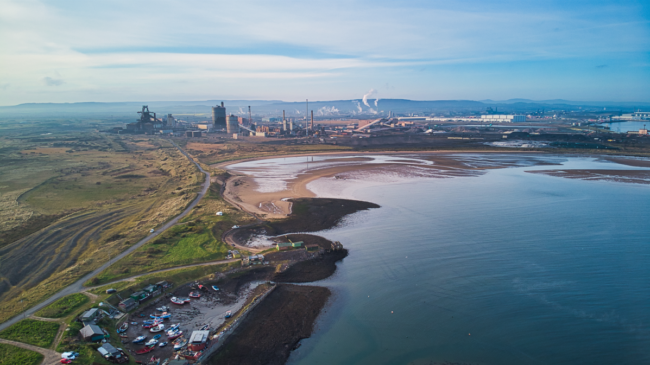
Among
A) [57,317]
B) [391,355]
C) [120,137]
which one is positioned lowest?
[391,355]

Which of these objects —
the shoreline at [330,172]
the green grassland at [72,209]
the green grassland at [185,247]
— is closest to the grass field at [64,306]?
the green grassland at [72,209]

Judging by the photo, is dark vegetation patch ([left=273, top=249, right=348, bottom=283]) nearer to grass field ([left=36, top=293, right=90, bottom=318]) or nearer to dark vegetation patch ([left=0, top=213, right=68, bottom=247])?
grass field ([left=36, top=293, right=90, bottom=318])

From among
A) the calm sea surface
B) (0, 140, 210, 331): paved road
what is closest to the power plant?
(0, 140, 210, 331): paved road

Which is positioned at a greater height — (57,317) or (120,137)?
(120,137)

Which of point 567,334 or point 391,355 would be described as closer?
point 391,355

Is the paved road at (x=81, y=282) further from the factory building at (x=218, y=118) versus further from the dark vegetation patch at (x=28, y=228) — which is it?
the factory building at (x=218, y=118)

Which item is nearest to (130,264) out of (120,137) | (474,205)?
(474,205)

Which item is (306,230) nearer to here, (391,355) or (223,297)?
(223,297)
